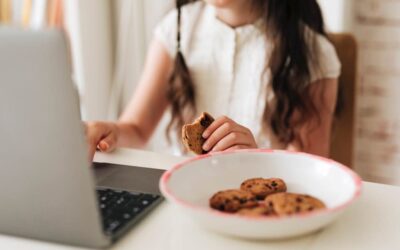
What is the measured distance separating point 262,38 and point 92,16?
2.52 ft

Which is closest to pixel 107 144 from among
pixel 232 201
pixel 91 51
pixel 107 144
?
pixel 107 144

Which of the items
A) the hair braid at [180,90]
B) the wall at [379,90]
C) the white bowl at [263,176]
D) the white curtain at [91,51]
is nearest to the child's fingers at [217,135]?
the white bowl at [263,176]

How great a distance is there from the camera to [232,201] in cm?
68

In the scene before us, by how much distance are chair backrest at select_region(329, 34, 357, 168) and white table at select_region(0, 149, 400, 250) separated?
2.15ft

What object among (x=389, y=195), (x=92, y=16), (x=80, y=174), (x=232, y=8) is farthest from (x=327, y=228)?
(x=92, y=16)

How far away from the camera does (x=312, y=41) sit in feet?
4.56

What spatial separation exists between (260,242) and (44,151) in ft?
0.84

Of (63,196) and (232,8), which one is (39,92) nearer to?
(63,196)

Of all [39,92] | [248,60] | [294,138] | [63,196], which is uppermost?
[39,92]

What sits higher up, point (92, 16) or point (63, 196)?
point (63, 196)

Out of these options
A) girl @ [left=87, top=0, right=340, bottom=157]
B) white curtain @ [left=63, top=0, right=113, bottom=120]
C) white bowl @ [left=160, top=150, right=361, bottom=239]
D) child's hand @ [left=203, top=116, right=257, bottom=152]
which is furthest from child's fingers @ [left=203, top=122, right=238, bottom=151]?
white curtain @ [left=63, top=0, right=113, bottom=120]

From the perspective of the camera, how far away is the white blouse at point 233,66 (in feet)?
4.61

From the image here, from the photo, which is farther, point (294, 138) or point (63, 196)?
point (294, 138)

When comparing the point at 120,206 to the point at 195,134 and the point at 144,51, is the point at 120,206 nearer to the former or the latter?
the point at 195,134
